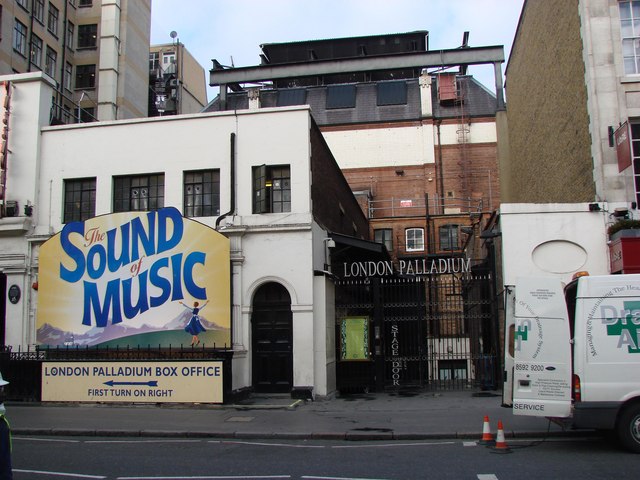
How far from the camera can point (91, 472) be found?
326 inches

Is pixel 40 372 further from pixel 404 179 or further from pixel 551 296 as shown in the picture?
pixel 404 179

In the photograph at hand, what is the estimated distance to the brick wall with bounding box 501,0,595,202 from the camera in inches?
677

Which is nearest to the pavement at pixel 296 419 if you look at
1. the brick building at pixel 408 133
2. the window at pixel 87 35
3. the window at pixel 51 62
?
the brick building at pixel 408 133

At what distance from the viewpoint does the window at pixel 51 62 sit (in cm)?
4538

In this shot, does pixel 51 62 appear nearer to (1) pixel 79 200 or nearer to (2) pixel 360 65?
(2) pixel 360 65

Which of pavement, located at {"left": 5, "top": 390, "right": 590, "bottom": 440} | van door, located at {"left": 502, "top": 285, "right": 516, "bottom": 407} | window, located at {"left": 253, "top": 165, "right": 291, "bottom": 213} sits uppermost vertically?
window, located at {"left": 253, "top": 165, "right": 291, "bottom": 213}

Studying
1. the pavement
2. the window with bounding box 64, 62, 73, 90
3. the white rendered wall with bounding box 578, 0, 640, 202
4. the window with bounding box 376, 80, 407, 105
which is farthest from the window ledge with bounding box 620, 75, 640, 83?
the window with bounding box 64, 62, 73, 90

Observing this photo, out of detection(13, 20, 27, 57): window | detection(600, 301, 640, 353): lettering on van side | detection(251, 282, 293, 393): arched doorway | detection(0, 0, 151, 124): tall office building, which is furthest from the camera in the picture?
detection(0, 0, 151, 124): tall office building

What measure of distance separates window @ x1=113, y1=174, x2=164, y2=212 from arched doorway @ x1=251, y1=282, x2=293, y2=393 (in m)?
4.30

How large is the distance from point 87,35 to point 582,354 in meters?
49.8

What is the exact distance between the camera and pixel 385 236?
44188 millimetres

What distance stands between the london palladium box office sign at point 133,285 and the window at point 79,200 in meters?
1.06

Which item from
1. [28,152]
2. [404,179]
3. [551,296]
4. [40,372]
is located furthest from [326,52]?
[551,296]

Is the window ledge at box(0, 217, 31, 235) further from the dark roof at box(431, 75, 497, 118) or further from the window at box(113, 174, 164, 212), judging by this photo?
the dark roof at box(431, 75, 497, 118)
